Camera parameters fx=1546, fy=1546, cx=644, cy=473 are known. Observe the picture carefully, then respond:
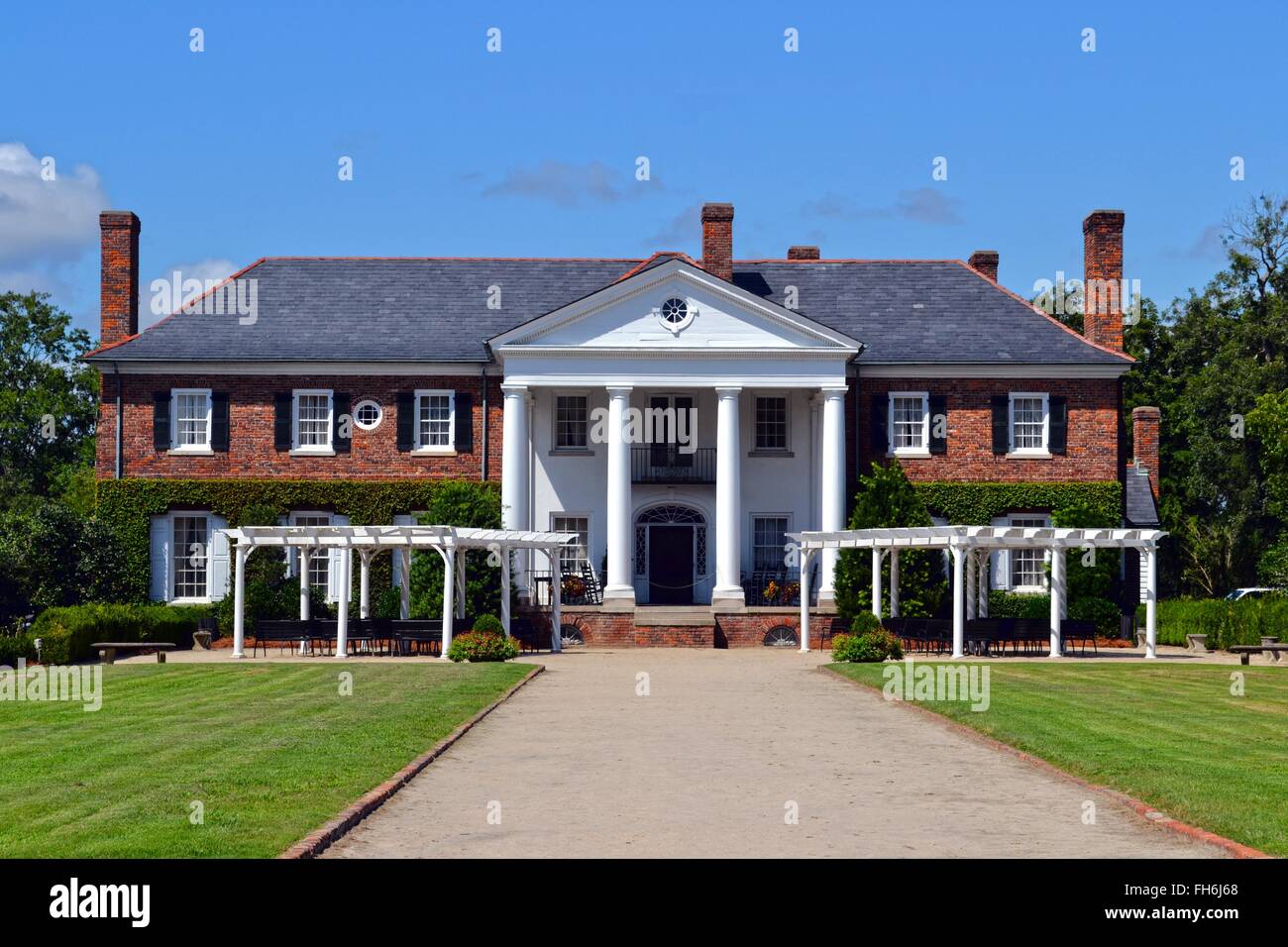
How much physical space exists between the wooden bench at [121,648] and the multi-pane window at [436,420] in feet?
34.9

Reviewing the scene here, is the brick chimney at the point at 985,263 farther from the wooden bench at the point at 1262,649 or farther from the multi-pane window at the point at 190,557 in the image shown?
the multi-pane window at the point at 190,557

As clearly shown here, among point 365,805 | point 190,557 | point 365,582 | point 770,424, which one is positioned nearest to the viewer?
point 365,805

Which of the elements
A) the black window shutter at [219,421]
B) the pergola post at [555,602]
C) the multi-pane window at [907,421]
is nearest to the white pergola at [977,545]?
the pergola post at [555,602]

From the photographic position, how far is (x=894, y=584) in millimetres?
37406

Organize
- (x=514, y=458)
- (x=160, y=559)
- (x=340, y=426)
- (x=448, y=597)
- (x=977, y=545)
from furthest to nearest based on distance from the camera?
(x=340, y=426), (x=160, y=559), (x=514, y=458), (x=977, y=545), (x=448, y=597)

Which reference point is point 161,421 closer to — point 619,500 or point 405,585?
point 405,585

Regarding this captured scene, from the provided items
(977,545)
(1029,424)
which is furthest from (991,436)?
(977,545)

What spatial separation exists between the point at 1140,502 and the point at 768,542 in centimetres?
1190

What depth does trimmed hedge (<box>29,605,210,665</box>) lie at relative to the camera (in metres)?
30.9

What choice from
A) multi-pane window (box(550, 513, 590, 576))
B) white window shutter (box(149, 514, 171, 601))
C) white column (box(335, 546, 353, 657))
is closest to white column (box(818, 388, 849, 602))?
multi-pane window (box(550, 513, 590, 576))

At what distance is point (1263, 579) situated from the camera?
55.2 m
